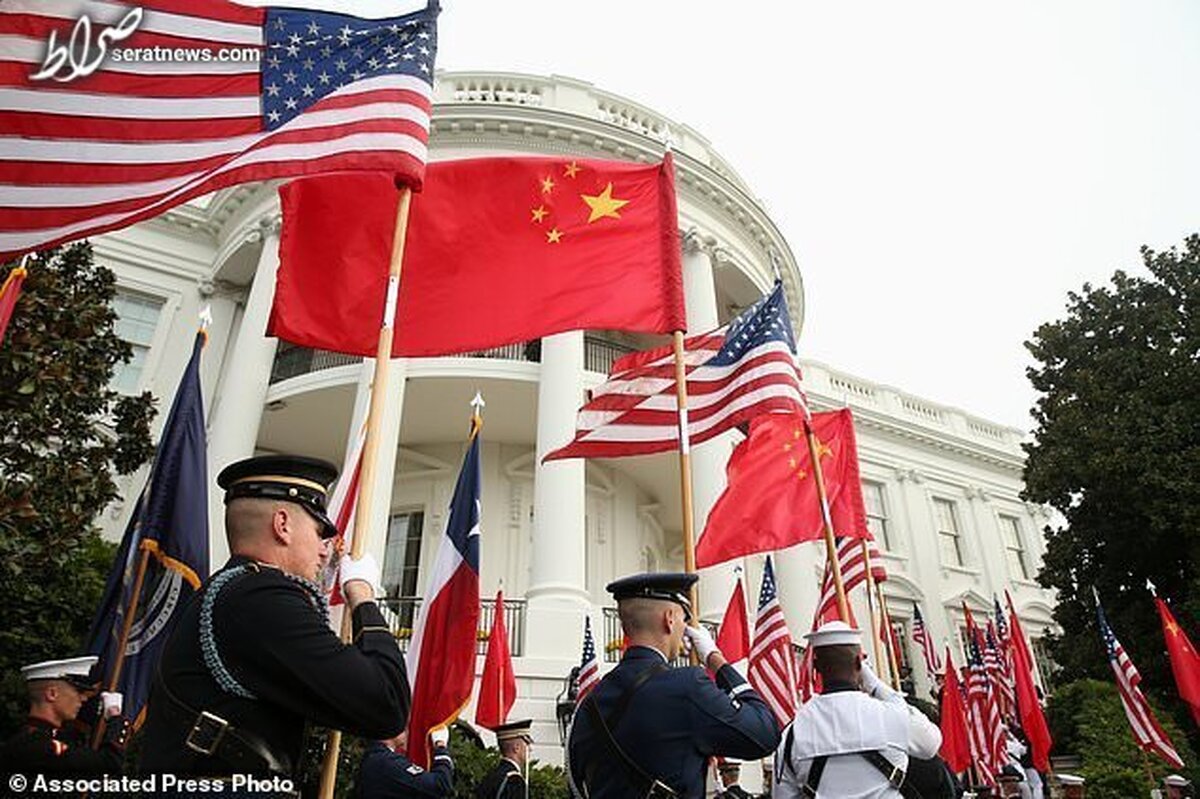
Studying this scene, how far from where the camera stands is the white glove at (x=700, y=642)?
3.16m

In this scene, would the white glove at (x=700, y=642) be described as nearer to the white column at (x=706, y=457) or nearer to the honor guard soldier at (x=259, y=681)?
the honor guard soldier at (x=259, y=681)

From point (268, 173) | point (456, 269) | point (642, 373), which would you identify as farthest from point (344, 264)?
point (642, 373)

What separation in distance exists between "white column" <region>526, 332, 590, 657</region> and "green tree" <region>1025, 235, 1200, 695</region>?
1125 centimetres

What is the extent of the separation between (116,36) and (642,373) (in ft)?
13.5

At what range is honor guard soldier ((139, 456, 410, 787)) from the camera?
1.78m

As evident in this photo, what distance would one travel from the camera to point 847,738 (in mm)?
3303

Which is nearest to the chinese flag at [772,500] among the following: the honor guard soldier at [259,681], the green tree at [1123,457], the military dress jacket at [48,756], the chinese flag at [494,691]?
the chinese flag at [494,691]

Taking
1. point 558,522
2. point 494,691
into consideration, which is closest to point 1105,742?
point 558,522

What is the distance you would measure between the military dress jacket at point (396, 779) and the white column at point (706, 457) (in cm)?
685

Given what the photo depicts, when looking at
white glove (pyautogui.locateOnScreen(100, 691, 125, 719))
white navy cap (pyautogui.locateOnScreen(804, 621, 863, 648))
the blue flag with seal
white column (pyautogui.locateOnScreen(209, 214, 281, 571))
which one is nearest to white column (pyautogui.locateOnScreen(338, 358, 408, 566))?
white column (pyautogui.locateOnScreen(209, 214, 281, 571))

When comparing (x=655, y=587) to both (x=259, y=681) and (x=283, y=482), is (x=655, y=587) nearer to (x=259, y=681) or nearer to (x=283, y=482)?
(x=283, y=482)

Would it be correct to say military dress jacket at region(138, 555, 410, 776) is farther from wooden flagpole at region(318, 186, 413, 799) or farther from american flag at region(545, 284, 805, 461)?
american flag at region(545, 284, 805, 461)

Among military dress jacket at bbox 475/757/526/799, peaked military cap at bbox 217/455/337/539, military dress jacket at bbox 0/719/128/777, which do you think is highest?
peaked military cap at bbox 217/455/337/539

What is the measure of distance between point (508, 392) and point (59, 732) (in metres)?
10.8
